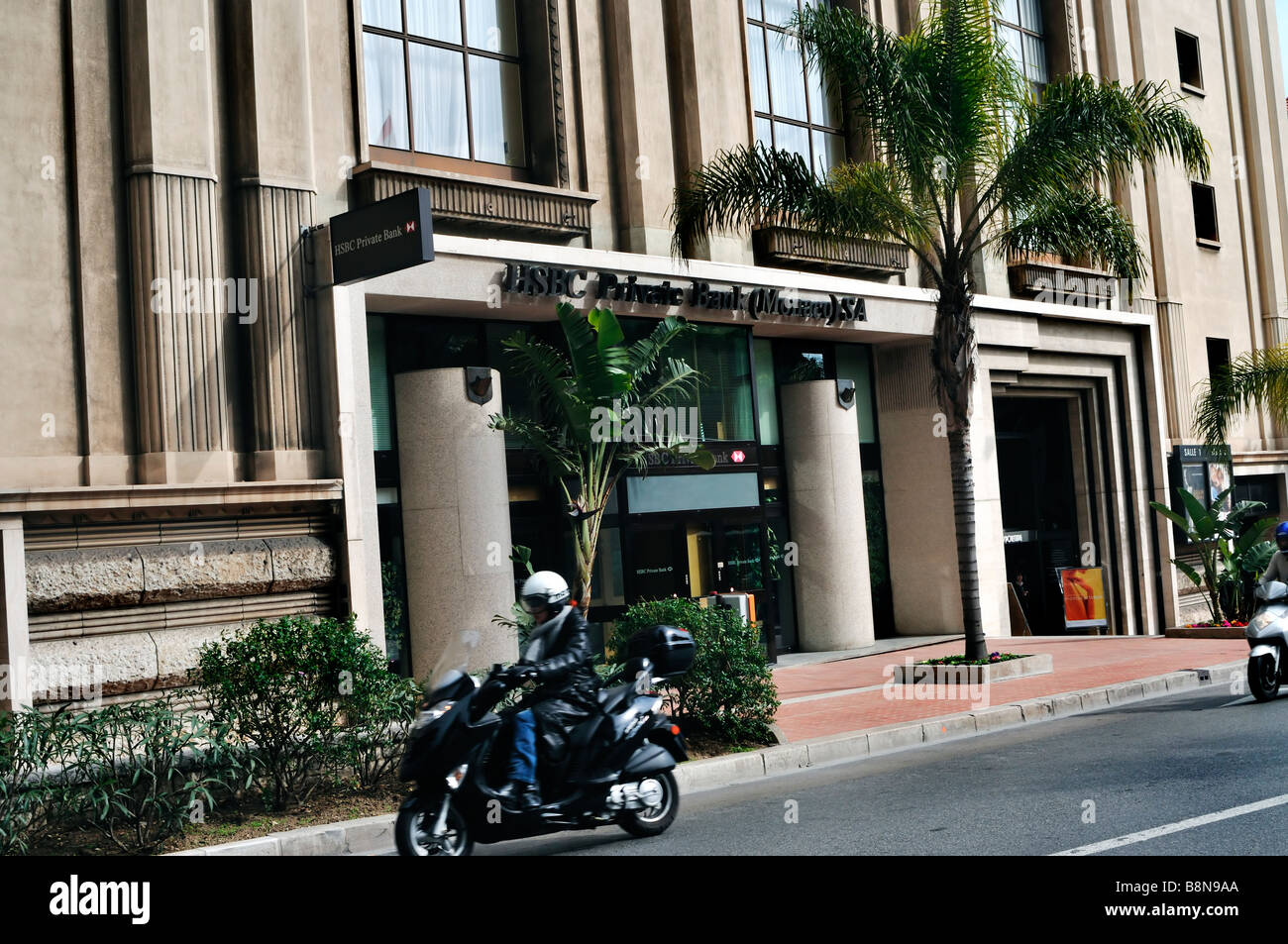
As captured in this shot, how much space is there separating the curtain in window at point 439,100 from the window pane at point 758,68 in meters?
5.71

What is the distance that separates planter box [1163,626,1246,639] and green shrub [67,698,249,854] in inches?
670

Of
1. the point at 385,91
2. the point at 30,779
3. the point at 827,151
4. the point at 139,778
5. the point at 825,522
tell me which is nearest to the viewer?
the point at 30,779

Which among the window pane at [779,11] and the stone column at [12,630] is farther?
the window pane at [779,11]

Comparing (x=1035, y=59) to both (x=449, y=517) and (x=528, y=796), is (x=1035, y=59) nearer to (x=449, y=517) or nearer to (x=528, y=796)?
(x=449, y=517)

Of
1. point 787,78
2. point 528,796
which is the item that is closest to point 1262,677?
point 528,796

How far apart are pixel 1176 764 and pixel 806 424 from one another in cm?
1186

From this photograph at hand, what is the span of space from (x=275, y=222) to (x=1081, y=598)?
55.0 ft

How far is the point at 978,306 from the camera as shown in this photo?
22.2 m

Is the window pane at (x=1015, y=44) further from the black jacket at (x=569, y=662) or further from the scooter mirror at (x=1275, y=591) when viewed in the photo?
the black jacket at (x=569, y=662)

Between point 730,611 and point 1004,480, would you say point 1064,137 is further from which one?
point 1004,480

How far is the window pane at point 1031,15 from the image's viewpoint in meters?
25.8

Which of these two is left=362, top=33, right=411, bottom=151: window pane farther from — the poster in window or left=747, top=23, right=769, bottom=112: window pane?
the poster in window

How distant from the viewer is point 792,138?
67.9 feet

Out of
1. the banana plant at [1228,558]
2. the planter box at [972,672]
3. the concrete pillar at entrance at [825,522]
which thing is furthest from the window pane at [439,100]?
the banana plant at [1228,558]
